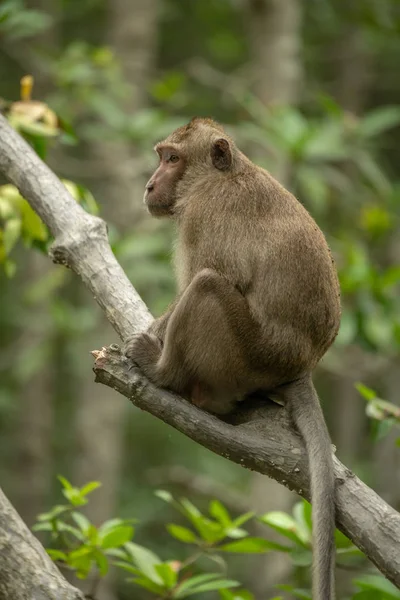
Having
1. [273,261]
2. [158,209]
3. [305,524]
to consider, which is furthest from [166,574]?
[158,209]

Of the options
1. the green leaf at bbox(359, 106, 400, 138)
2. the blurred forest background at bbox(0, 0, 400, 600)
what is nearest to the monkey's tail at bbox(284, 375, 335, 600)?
the blurred forest background at bbox(0, 0, 400, 600)

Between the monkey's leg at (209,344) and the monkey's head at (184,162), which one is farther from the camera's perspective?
the monkey's head at (184,162)

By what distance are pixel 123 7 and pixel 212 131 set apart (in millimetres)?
5459

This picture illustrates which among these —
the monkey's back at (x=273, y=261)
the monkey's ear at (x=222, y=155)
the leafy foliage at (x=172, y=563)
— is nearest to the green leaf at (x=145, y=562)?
the leafy foliage at (x=172, y=563)

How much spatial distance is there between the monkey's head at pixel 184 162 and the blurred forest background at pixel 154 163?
854 mm

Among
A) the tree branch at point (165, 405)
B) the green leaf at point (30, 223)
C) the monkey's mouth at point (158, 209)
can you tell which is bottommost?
the tree branch at point (165, 405)

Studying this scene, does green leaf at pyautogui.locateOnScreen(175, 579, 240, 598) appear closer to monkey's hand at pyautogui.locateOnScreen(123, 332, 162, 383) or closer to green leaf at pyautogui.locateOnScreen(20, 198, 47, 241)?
monkey's hand at pyautogui.locateOnScreen(123, 332, 162, 383)

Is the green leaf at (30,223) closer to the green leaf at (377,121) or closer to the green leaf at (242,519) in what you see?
the green leaf at (242,519)

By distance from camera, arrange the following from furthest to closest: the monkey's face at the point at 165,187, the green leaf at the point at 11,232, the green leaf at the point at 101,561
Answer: the monkey's face at the point at 165,187, the green leaf at the point at 11,232, the green leaf at the point at 101,561

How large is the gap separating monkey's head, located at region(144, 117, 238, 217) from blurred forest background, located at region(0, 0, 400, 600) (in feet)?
2.80

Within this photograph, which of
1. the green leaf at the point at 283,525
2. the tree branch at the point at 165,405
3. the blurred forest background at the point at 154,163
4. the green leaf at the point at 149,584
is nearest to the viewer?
the tree branch at the point at 165,405

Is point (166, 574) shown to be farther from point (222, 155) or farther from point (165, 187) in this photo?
point (222, 155)

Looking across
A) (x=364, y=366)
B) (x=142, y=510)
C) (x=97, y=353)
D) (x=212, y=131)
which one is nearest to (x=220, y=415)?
(x=97, y=353)

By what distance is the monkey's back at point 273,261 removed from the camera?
392 centimetres
